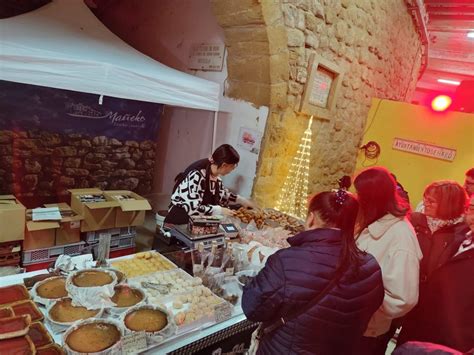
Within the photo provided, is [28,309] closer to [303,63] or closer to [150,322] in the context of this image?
[150,322]

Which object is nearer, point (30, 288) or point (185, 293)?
point (30, 288)

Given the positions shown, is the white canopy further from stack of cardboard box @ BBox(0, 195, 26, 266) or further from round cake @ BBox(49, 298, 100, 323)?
round cake @ BBox(49, 298, 100, 323)

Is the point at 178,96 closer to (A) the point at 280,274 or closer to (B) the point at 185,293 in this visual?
(B) the point at 185,293

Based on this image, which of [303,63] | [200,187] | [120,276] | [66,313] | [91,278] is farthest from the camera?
[303,63]

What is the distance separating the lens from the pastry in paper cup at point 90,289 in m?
1.67

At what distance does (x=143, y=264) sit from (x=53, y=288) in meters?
0.57

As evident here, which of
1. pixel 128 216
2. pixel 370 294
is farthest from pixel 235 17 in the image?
pixel 370 294

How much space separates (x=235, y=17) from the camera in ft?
11.5

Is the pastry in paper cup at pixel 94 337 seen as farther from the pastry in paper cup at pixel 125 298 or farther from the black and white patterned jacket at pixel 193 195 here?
the black and white patterned jacket at pixel 193 195

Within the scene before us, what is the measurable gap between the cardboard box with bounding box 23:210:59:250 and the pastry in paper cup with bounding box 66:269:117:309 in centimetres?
155

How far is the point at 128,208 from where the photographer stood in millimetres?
3492

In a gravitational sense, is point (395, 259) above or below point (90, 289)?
above

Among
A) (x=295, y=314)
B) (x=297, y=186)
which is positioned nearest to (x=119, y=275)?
(x=295, y=314)

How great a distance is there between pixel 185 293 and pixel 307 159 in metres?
2.72
